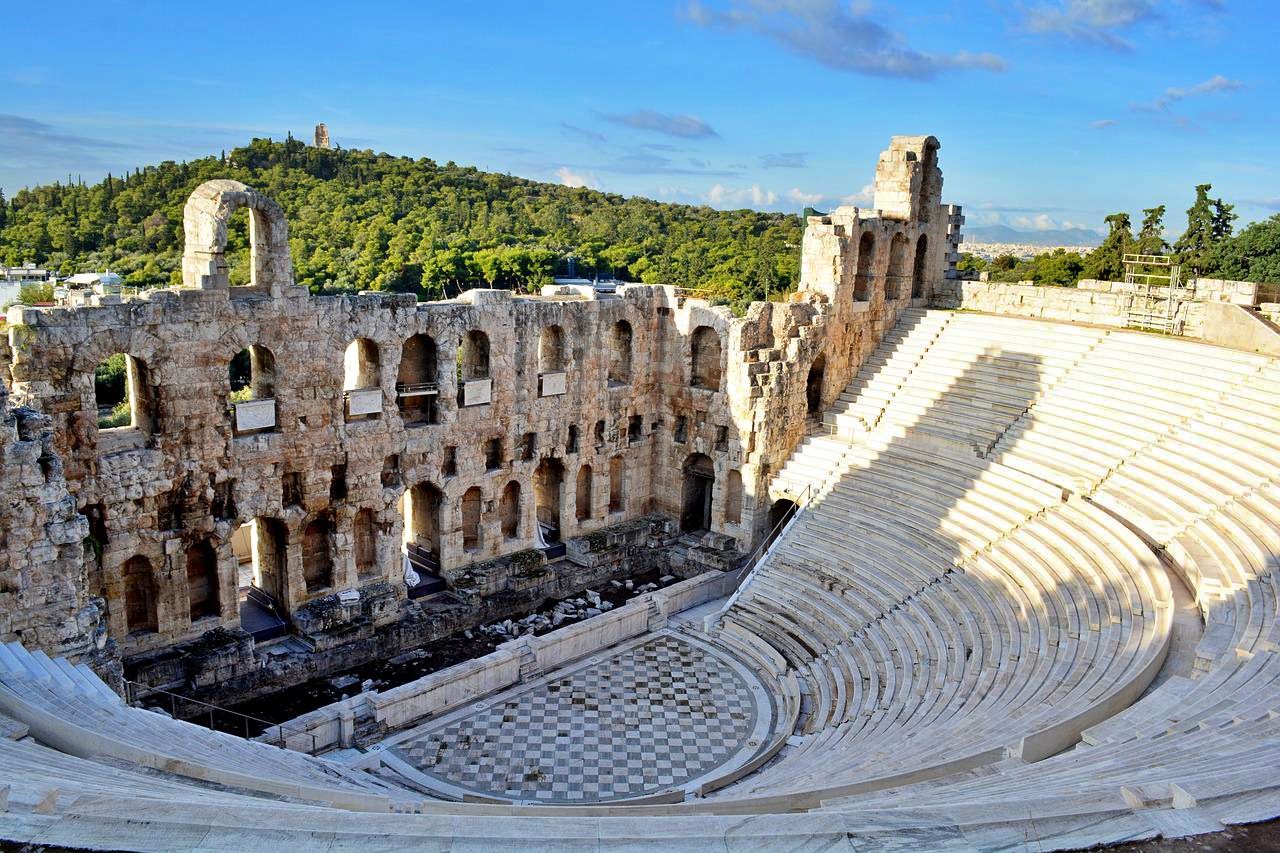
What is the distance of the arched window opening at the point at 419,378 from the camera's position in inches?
901

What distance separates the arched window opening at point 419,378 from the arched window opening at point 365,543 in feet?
7.68

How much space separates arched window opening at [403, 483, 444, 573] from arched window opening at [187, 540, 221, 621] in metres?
4.92

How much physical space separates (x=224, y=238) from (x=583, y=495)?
11.8 meters

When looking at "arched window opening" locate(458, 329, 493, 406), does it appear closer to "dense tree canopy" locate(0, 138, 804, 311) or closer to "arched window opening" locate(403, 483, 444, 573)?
"arched window opening" locate(403, 483, 444, 573)

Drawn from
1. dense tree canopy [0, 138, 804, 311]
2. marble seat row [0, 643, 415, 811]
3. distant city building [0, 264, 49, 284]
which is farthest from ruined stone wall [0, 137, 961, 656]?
distant city building [0, 264, 49, 284]

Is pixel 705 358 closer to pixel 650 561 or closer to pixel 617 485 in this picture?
pixel 617 485

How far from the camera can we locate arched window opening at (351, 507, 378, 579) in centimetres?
2234

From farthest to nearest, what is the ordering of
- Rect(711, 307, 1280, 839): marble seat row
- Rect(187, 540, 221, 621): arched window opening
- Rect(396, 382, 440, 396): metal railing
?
Rect(396, 382, 440, 396): metal railing < Rect(187, 540, 221, 621): arched window opening < Rect(711, 307, 1280, 839): marble seat row

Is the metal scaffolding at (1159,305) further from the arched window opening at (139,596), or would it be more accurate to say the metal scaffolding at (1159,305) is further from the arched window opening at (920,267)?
the arched window opening at (139,596)

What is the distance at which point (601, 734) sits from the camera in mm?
18562

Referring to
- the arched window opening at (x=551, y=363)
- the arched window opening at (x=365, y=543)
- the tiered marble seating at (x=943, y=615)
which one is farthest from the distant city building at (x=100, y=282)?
the tiered marble seating at (x=943, y=615)

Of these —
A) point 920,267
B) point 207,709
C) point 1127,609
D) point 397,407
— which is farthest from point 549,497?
point 1127,609

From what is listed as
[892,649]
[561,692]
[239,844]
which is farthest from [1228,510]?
[239,844]

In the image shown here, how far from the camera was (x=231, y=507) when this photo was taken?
19.9m
